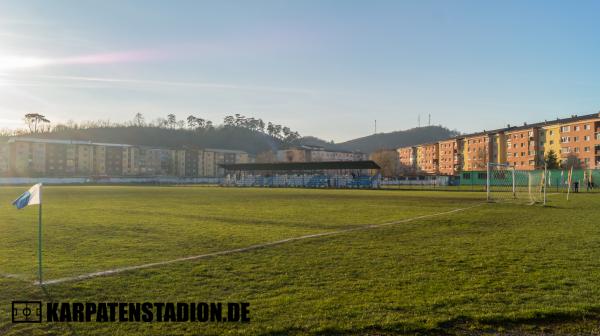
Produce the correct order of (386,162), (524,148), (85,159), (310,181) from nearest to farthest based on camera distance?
(310,181), (524,148), (386,162), (85,159)

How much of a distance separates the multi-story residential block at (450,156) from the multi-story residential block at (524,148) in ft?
58.9

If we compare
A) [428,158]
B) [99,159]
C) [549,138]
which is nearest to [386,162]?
[428,158]

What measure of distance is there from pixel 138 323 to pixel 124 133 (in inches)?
8108

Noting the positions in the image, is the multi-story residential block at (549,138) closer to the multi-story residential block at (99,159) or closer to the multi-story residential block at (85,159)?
the multi-story residential block at (99,159)

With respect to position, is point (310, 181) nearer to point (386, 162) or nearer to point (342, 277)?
point (386, 162)

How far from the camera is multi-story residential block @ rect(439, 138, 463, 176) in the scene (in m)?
122

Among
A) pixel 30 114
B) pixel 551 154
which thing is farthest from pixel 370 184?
pixel 30 114

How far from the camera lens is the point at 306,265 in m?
9.13

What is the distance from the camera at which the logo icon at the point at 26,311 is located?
5828 millimetres

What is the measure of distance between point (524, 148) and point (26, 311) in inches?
4264

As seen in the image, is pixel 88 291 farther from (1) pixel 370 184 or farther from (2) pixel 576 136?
(2) pixel 576 136

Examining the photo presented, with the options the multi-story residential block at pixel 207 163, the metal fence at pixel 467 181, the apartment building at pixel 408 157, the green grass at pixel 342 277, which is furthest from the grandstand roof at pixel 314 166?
the multi-story residential block at pixel 207 163

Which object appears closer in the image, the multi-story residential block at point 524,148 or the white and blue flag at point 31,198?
the white and blue flag at point 31,198

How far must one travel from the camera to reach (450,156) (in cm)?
12700
